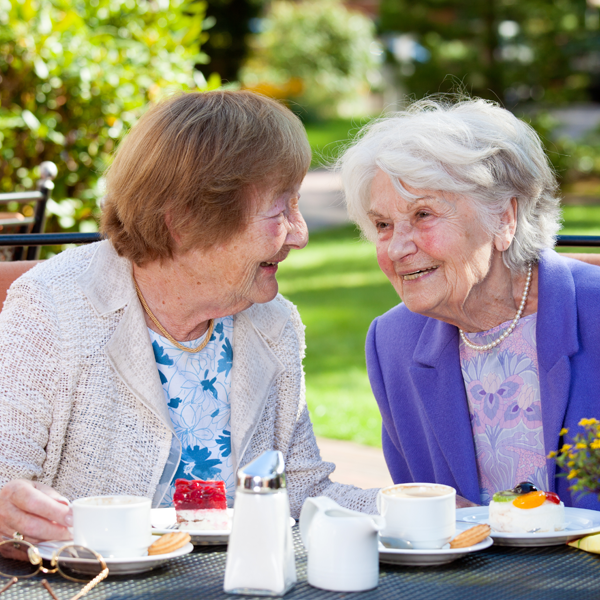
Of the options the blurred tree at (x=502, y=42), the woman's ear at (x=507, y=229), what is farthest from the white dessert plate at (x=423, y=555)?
the blurred tree at (x=502, y=42)

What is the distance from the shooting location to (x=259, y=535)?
4.42 feet

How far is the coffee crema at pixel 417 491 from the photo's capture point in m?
1.55

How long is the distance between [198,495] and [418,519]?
43 cm

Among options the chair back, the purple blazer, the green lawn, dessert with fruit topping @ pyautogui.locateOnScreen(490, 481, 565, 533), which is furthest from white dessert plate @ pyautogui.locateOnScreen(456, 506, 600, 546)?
the chair back

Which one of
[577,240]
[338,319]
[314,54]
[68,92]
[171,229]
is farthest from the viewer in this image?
[314,54]

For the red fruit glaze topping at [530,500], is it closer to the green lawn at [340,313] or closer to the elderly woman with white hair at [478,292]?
the elderly woman with white hair at [478,292]

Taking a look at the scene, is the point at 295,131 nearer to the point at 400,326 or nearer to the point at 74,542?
the point at 400,326

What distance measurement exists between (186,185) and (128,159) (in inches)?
6.9

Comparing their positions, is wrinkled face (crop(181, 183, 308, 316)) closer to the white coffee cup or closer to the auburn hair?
the auburn hair

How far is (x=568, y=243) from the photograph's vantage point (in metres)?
2.83

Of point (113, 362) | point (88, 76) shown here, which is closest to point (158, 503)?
point (113, 362)

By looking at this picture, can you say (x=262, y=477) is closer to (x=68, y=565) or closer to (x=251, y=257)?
(x=68, y=565)

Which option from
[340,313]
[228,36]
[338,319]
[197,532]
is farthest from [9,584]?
[228,36]

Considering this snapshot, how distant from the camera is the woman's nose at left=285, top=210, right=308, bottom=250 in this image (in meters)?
2.21
